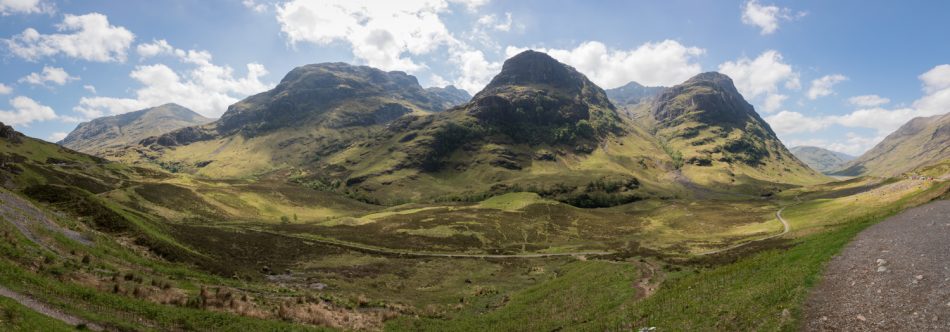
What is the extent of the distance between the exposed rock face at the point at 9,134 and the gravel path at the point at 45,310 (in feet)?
662

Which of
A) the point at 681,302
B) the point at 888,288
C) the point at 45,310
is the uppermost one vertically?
the point at 888,288

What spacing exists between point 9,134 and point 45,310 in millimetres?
210303

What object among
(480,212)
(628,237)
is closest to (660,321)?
(628,237)

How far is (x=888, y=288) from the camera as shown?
18.2 metres

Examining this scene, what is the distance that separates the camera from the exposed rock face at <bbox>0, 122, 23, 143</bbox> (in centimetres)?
15685

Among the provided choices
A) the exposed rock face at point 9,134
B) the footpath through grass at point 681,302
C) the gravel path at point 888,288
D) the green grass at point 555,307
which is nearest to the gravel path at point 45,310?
the green grass at point 555,307

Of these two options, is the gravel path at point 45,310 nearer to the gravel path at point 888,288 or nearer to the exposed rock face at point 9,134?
the gravel path at point 888,288

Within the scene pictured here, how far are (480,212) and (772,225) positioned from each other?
88.5 metres

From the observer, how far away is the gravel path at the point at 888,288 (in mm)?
15578

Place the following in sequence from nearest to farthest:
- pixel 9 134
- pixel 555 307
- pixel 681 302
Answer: pixel 681 302 < pixel 555 307 < pixel 9 134

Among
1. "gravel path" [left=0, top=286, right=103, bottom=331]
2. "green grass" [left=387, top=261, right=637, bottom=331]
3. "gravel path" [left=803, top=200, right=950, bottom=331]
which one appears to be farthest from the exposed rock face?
"gravel path" [left=803, top=200, right=950, bottom=331]

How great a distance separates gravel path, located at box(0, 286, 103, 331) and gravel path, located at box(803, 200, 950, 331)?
30.1 meters

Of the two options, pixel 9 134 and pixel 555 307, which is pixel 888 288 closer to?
pixel 555 307

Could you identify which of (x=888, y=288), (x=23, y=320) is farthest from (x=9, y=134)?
(x=888, y=288)
